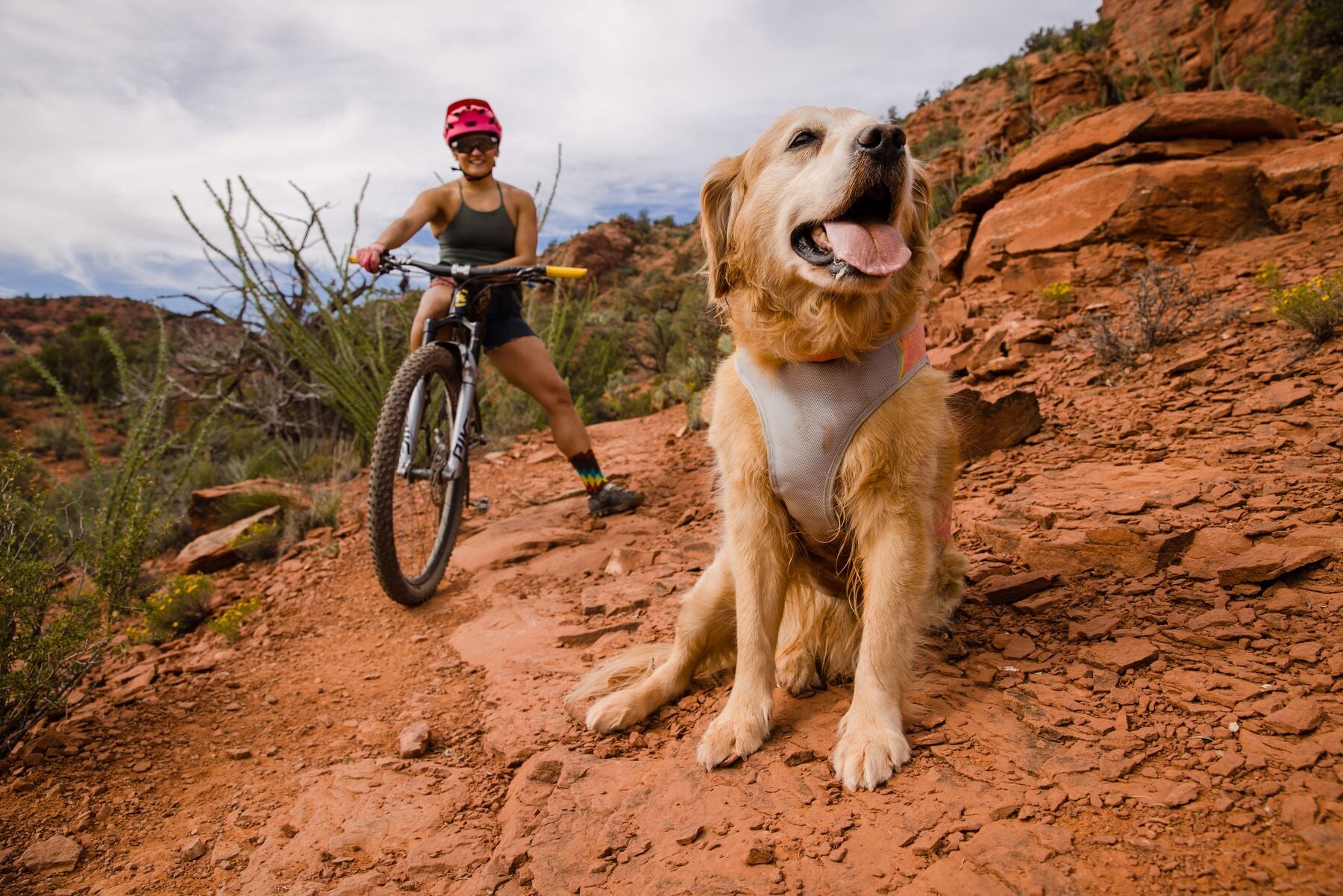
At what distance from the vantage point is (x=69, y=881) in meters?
1.89

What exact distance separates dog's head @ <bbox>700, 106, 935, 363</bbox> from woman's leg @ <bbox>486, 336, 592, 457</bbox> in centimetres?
247

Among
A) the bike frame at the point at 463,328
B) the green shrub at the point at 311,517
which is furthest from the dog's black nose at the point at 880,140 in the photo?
the green shrub at the point at 311,517

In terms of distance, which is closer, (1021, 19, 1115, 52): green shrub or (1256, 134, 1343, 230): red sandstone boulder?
(1256, 134, 1343, 230): red sandstone boulder

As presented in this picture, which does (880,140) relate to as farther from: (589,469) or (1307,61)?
(1307,61)

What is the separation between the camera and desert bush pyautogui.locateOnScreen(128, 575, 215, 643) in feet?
12.7

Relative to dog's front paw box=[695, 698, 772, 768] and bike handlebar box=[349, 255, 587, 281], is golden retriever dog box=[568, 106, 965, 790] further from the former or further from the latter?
bike handlebar box=[349, 255, 587, 281]

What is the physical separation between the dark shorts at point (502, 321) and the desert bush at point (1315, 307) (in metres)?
4.41

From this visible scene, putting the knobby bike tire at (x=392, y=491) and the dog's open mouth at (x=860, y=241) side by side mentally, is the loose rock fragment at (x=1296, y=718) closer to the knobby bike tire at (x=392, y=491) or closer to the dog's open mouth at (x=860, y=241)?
the dog's open mouth at (x=860, y=241)

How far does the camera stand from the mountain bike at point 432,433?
3.66 m

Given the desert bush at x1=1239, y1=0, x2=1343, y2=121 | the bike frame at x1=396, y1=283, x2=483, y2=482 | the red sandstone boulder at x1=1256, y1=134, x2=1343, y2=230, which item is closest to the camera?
the bike frame at x1=396, y1=283, x2=483, y2=482

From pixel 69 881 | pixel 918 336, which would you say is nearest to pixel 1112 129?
pixel 918 336

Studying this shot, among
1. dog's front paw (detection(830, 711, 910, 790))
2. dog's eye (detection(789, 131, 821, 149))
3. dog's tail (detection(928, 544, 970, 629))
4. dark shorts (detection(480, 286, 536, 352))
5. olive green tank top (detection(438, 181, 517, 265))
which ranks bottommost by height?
dog's front paw (detection(830, 711, 910, 790))

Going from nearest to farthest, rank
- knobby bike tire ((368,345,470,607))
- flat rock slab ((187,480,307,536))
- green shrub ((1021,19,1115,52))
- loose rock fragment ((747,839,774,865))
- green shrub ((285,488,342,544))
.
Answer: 1. loose rock fragment ((747,839,774,865))
2. knobby bike tire ((368,345,470,607))
3. green shrub ((285,488,342,544))
4. flat rock slab ((187,480,307,536))
5. green shrub ((1021,19,1115,52))

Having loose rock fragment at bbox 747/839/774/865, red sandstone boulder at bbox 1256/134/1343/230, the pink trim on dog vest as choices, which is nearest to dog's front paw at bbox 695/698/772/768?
loose rock fragment at bbox 747/839/774/865
